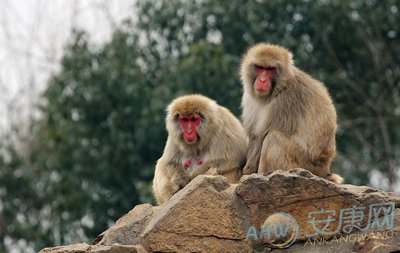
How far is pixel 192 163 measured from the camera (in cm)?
938

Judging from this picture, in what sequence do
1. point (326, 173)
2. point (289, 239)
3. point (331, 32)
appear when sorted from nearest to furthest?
point (289, 239), point (326, 173), point (331, 32)

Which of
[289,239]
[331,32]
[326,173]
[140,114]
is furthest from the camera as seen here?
[331,32]

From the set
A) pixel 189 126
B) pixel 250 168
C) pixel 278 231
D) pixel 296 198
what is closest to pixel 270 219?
pixel 278 231

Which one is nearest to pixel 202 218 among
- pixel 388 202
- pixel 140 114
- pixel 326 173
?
pixel 388 202

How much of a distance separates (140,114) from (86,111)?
46.4 inches

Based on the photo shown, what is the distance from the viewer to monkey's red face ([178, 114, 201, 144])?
9172 mm

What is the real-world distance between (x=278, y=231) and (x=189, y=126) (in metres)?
2.16

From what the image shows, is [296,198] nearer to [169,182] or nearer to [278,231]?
[278,231]

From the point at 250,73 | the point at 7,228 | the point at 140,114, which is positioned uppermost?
the point at 250,73

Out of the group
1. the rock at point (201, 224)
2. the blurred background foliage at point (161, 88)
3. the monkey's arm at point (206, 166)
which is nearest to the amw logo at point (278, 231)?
the rock at point (201, 224)

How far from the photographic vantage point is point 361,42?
20.1 meters

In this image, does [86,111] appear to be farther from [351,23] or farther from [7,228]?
[351,23]

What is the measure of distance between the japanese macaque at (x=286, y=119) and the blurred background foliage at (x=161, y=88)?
8.86 m

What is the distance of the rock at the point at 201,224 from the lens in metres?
7.31
